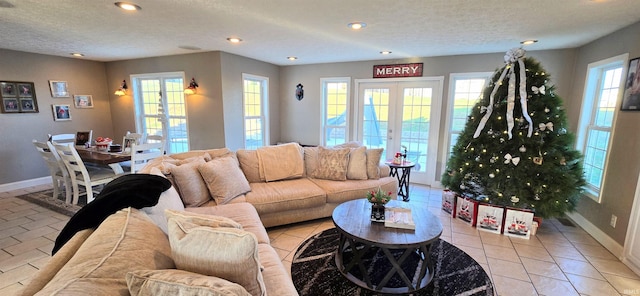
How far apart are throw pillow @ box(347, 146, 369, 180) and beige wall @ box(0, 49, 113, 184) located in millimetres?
5218

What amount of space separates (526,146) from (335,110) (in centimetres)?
326

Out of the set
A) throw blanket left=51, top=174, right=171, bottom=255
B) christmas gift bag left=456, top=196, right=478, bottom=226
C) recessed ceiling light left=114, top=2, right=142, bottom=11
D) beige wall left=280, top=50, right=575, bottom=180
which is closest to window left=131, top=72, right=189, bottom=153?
beige wall left=280, top=50, right=575, bottom=180

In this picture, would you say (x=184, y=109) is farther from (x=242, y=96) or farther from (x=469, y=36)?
(x=469, y=36)

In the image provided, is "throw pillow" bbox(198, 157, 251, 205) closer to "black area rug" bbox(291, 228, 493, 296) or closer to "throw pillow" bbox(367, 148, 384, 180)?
"black area rug" bbox(291, 228, 493, 296)

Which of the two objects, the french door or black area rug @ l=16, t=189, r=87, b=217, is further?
the french door

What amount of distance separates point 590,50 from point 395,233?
3.59 meters

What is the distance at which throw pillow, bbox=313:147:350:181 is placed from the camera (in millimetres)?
3432

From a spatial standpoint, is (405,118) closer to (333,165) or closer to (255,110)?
(333,165)

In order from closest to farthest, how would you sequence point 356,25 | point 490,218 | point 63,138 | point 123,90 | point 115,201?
1. point 115,201
2. point 356,25
3. point 490,218
4. point 63,138
5. point 123,90

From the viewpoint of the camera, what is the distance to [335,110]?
5.45 m

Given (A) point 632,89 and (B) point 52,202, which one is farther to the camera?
(B) point 52,202

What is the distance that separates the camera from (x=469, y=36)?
3.15 m

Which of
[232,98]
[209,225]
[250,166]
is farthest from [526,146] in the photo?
[232,98]

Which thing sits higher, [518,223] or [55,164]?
[55,164]
